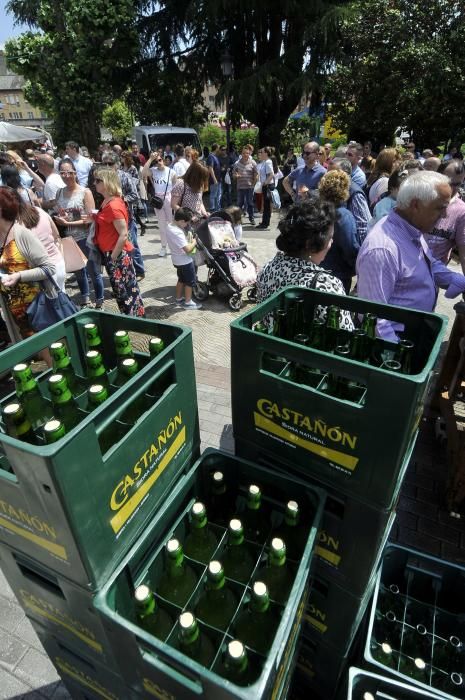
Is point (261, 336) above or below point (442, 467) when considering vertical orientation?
above

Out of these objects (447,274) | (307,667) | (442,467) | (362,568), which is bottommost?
(442,467)

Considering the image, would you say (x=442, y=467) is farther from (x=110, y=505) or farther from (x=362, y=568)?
(x=110, y=505)

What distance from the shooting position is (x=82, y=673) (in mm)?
1727

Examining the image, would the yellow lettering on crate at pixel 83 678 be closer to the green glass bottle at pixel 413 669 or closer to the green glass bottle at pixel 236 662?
the green glass bottle at pixel 236 662

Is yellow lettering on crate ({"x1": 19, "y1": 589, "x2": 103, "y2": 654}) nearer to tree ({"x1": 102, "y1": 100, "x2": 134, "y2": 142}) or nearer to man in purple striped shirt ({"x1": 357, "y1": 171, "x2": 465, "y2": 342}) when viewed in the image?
man in purple striped shirt ({"x1": 357, "y1": 171, "x2": 465, "y2": 342})

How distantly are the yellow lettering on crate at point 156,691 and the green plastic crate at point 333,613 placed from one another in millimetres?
690

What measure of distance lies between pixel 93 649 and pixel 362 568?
1027mm

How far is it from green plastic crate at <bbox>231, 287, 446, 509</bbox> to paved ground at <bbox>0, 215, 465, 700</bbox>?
1855 millimetres

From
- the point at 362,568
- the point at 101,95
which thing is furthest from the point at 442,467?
the point at 101,95

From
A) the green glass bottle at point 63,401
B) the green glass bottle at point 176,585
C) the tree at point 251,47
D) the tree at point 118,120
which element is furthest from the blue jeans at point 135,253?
the tree at point 118,120

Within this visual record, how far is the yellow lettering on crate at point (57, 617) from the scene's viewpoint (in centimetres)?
141

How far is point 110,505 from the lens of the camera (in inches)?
45.6

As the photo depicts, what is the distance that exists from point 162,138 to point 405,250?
15.9 m

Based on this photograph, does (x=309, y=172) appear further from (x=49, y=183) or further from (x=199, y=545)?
(x=199, y=545)
